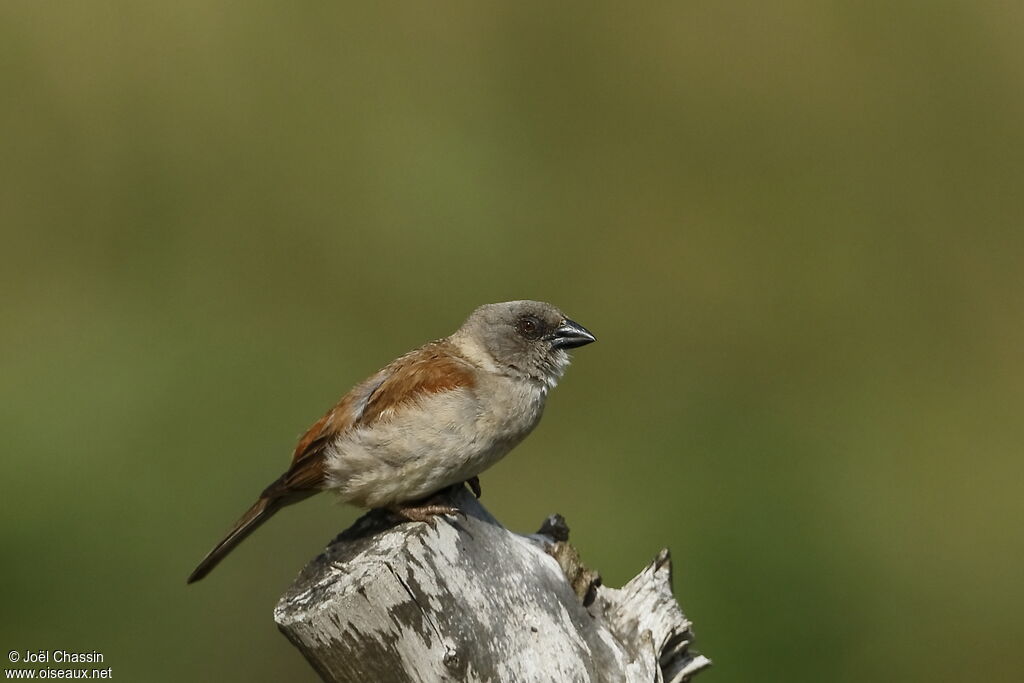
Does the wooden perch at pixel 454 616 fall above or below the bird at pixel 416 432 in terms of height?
below

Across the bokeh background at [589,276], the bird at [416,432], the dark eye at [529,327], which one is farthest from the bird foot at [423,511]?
the bokeh background at [589,276]

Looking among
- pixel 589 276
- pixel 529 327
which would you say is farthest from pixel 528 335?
pixel 589 276

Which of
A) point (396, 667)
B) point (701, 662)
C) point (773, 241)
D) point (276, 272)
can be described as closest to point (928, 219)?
point (773, 241)

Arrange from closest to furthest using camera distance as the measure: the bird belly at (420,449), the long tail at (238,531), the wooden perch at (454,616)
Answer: the wooden perch at (454,616)
the bird belly at (420,449)
the long tail at (238,531)

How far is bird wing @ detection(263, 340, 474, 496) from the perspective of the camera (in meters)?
4.78

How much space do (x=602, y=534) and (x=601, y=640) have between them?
14.5 ft

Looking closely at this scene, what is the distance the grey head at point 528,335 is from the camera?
17.1ft

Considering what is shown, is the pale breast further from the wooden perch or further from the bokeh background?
the bokeh background

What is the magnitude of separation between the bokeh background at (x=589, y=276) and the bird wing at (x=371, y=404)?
241 centimetres

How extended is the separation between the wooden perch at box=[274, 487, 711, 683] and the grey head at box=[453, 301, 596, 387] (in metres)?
1.34

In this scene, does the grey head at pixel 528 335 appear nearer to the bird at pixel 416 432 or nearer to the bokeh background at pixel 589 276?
the bird at pixel 416 432

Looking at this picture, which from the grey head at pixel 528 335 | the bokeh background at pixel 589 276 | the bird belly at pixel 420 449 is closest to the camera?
the bird belly at pixel 420 449

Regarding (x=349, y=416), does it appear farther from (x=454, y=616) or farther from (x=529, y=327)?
(x=454, y=616)

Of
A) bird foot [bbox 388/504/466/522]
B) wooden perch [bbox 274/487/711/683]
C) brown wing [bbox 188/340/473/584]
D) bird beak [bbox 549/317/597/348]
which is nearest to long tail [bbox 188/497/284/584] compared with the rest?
brown wing [bbox 188/340/473/584]
